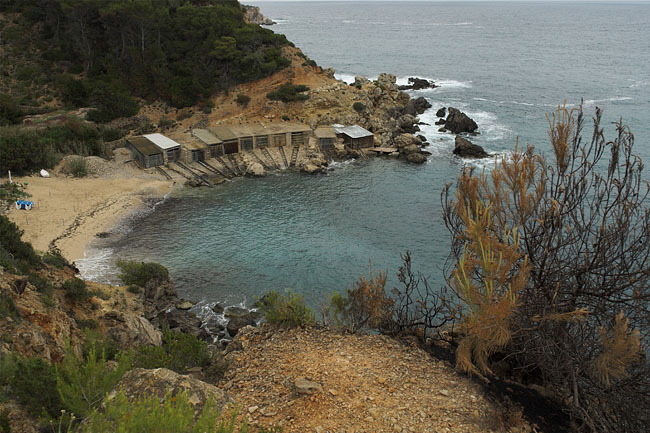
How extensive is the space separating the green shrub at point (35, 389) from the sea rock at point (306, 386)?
22.7ft

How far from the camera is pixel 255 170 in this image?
158 ft

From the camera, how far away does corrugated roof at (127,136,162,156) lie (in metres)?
46.6

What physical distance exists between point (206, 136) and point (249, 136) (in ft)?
14.8

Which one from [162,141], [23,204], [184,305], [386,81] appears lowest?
[184,305]

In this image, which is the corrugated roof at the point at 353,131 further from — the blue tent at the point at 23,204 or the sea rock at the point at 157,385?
the sea rock at the point at 157,385

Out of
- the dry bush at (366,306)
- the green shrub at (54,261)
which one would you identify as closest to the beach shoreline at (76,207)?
the green shrub at (54,261)

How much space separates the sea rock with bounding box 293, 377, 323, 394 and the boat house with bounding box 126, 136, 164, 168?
35.9 meters

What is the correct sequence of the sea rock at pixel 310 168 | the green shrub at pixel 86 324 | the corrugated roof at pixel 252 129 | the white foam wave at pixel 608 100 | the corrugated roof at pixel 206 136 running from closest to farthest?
the green shrub at pixel 86 324 < the sea rock at pixel 310 168 < the corrugated roof at pixel 206 136 < the corrugated roof at pixel 252 129 < the white foam wave at pixel 608 100

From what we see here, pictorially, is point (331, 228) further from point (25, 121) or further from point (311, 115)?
point (25, 121)

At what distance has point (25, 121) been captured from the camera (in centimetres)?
5150

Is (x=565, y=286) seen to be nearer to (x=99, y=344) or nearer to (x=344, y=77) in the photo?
Result: (x=99, y=344)

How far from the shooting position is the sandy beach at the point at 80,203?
111ft

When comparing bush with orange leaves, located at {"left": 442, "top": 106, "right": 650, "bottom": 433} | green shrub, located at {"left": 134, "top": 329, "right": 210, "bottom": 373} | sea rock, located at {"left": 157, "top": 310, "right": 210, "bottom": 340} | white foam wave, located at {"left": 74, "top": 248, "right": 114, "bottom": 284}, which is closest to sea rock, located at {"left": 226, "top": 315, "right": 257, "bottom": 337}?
sea rock, located at {"left": 157, "top": 310, "right": 210, "bottom": 340}

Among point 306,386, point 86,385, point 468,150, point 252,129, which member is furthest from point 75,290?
point 468,150
